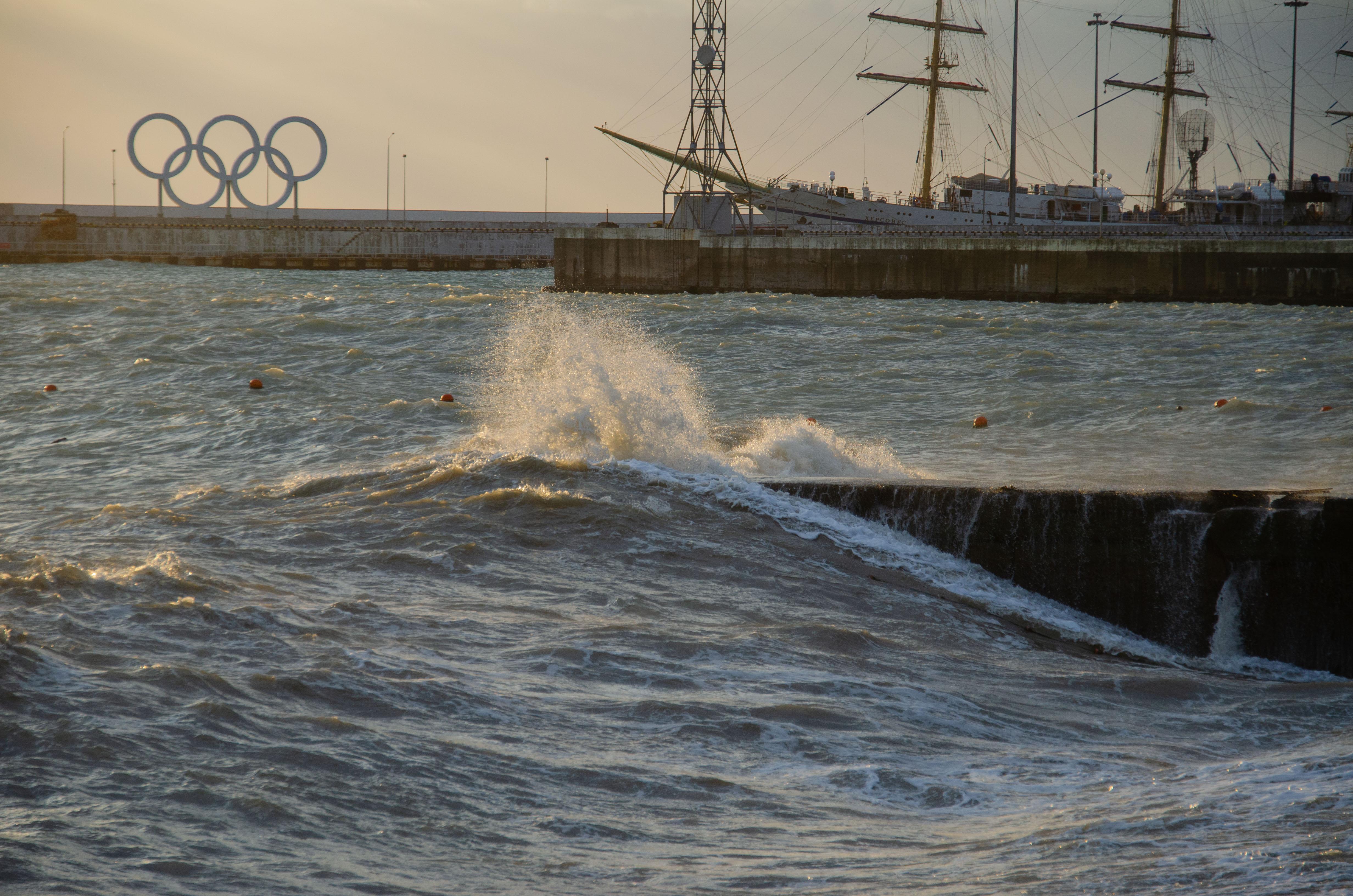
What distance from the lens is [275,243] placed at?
6581cm

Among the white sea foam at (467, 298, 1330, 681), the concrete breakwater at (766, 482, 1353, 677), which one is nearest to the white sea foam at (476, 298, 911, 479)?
the white sea foam at (467, 298, 1330, 681)

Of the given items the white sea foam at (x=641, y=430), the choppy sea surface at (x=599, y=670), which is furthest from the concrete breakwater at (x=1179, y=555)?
the white sea foam at (x=641, y=430)

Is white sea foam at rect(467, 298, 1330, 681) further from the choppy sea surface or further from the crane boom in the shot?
the crane boom

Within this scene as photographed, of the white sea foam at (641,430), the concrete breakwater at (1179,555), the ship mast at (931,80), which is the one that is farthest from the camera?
the ship mast at (931,80)

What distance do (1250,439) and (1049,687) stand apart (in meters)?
8.81

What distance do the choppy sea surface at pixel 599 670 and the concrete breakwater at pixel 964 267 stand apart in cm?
1821

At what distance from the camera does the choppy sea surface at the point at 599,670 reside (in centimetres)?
376

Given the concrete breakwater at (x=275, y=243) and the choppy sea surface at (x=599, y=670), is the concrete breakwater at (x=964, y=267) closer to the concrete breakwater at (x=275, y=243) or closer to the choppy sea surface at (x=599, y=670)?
the choppy sea surface at (x=599, y=670)

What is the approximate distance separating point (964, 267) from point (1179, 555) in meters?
27.6

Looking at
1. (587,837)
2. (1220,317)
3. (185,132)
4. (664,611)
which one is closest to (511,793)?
(587,837)

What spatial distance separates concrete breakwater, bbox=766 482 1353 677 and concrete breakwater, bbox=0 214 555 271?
54013 millimetres

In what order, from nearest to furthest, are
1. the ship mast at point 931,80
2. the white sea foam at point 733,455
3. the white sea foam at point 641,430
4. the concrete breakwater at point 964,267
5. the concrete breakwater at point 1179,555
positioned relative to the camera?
the concrete breakwater at point 1179,555
the white sea foam at point 733,455
the white sea foam at point 641,430
the concrete breakwater at point 964,267
the ship mast at point 931,80

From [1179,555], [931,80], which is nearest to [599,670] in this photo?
A: [1179,555]

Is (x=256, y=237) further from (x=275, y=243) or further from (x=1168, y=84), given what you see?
(x=1168, y=84)
